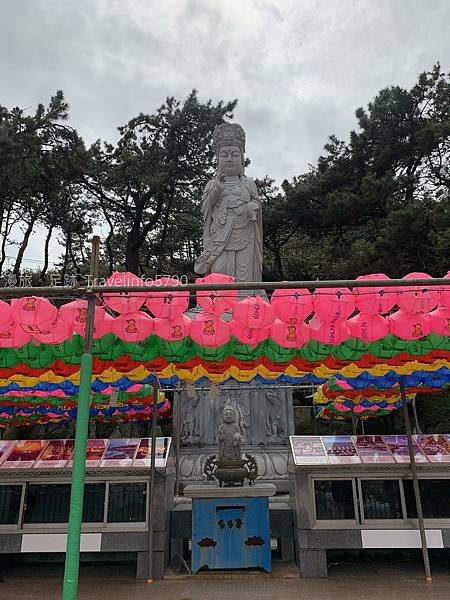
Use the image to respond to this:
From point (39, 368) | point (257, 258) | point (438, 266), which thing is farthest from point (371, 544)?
point (438, 266)

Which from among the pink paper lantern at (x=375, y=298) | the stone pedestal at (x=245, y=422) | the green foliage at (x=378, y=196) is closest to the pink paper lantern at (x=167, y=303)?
the pink paper lantern at (x=375, y=298)

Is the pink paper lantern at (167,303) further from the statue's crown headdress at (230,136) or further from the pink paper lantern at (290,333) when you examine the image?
the statue's crown headdress at (230,136)

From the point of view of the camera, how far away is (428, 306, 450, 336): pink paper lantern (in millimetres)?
4289

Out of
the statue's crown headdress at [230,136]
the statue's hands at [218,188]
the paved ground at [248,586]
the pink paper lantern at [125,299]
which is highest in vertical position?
the statue's crown headdress at [230,136]

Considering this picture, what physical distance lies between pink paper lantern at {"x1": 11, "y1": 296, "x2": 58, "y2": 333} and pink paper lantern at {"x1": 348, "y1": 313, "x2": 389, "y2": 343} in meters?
2.51

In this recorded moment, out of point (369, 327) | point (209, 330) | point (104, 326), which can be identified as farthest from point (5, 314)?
point (369, 327)

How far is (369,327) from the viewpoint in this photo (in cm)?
438

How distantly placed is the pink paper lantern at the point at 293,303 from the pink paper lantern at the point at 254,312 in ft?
0.24

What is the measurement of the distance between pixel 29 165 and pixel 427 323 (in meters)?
15.2

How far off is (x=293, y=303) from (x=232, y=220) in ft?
25.6

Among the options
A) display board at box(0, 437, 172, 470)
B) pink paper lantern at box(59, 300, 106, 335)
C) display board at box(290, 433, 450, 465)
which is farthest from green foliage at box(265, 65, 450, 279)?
pink paper lantern at box(59, 300, 106, 335)

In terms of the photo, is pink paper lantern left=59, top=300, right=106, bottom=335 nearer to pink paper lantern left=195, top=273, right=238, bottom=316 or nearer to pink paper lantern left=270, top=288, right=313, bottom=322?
pink paper lantern left=195, top=273, right=238, bottom=316

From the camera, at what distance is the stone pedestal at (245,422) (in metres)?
8.81

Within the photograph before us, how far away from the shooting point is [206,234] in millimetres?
12180
